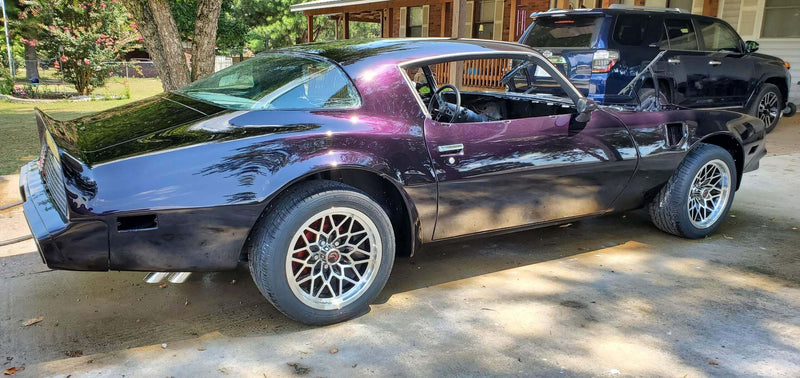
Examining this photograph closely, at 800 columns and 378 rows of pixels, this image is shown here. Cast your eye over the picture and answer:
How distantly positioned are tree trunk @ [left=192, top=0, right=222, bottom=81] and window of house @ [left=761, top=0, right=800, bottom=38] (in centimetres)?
1143

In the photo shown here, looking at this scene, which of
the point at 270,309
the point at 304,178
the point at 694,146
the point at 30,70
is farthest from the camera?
the point at 30,70

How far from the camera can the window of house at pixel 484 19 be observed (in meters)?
17.6

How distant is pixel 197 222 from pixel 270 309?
81 cm

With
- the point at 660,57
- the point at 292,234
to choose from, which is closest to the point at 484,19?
the point at 660,57

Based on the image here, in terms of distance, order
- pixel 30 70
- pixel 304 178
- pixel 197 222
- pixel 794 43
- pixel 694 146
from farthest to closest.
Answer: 1. pixel 30 70
2. pixel 794 43
3. pixel 694 146
4. pixel 304 178
5. pixel 197 222

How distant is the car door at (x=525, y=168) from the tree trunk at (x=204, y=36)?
4.58 metres

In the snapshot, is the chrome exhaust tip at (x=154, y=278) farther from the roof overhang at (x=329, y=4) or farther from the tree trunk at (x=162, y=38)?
the roof overhang at (x=329, y=4)

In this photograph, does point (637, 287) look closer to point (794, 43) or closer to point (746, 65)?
point (746, 65)

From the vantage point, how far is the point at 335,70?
3307 mm

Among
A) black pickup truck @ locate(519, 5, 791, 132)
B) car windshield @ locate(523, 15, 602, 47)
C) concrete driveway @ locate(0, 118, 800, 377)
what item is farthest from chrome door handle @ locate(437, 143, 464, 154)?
car windshield @ locate(523, 15, 602, 47)

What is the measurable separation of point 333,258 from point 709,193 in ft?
10.4

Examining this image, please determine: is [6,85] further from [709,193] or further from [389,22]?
[709,193]

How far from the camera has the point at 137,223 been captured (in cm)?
261

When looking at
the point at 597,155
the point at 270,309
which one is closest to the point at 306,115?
the point at 270,309
